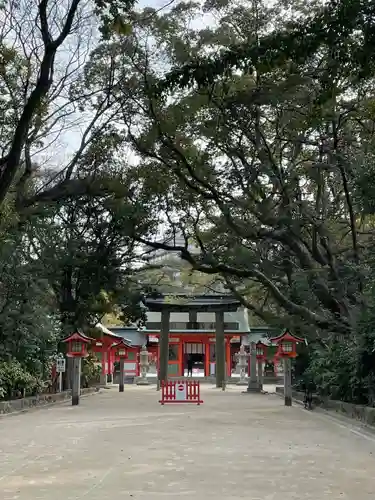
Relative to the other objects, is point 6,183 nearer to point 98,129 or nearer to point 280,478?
point 280,478

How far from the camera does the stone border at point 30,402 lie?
15.8 meters

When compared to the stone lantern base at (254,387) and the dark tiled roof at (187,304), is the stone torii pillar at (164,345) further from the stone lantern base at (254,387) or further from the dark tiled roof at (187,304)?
the stone lantern base at (254,387)

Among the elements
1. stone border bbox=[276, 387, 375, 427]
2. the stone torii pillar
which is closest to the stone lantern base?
the stone torii pillar

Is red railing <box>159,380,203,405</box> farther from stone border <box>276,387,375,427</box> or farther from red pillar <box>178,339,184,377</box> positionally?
red pillar <box>178,339,184,377</box>

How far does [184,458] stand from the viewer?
841 centimetres

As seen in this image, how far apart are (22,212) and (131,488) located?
11.0 m

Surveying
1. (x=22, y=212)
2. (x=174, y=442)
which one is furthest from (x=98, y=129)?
(x=174, y=442)

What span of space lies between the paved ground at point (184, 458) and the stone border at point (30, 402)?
3.47 ft

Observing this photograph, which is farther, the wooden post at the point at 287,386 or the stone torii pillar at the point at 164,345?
the stone torii pillar at the point at 164,345

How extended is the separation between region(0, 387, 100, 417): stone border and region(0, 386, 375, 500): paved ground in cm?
106

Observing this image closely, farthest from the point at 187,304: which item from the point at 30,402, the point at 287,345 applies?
the point at 30,402

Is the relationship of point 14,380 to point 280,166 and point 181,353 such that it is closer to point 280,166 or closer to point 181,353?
point 280,166

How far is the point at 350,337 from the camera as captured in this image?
14.7m

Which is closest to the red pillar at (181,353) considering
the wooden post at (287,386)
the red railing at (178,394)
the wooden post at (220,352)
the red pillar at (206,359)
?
the red pillar at (206,359)
